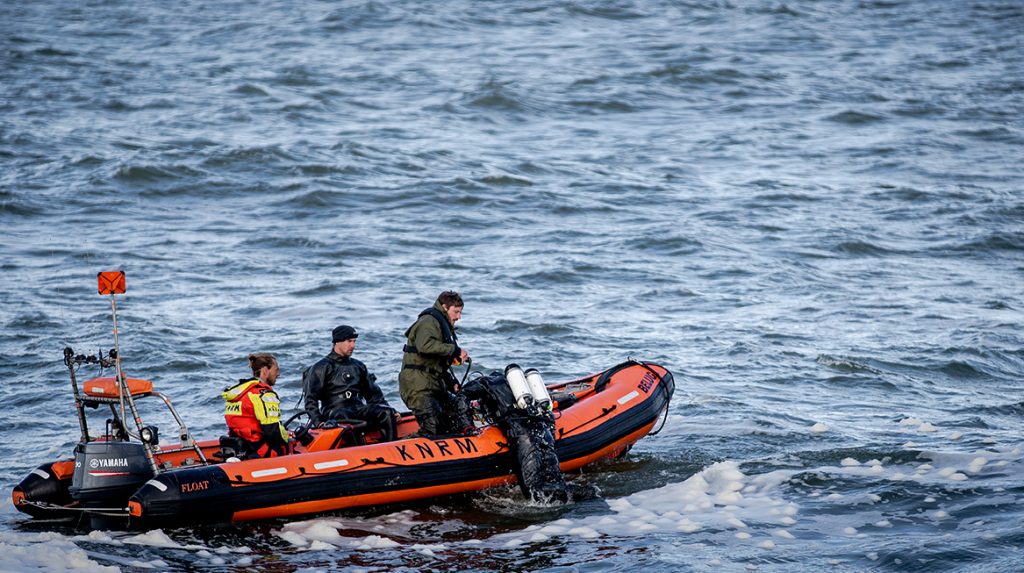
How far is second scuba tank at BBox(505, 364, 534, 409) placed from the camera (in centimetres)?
852

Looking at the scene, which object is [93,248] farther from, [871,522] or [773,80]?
[773,80]

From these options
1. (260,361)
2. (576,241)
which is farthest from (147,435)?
(576,241)

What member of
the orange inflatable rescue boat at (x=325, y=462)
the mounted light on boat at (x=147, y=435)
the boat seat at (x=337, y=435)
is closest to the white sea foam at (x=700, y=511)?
the orange inflatable rescue boat at (x=325, y=462)

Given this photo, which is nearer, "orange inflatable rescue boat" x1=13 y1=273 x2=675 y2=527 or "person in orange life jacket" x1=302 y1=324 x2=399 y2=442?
"orange inflatable rescue boat" x1=13 y1=273 x2=675 y2=527

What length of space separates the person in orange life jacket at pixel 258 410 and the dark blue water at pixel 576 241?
24.2 inches

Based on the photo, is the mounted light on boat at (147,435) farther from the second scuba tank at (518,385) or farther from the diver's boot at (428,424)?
the second scuba tank at (518,385)

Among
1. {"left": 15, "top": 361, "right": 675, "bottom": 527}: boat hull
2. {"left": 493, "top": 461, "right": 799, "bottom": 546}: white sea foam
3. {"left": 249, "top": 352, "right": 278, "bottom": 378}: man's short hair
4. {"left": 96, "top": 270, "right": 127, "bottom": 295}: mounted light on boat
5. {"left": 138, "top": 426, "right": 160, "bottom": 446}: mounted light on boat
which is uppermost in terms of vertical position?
{"left": 96, "top": 270, "right": 127, "bottom": 295}: mounted light on boat

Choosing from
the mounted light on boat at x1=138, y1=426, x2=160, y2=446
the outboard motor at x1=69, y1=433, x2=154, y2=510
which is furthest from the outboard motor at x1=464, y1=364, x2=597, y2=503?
the outboard motor at x1=69, y1=433, x2=154, y2=510

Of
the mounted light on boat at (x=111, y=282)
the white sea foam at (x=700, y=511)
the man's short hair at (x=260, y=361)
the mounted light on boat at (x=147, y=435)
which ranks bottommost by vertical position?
the white sea foam at (x=700, y=511)

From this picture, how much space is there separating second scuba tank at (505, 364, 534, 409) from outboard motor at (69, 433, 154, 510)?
2.59 metres

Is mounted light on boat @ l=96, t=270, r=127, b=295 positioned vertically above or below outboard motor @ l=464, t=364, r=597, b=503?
above

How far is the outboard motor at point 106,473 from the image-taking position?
7543 millimetres

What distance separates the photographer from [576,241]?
17.4 meters

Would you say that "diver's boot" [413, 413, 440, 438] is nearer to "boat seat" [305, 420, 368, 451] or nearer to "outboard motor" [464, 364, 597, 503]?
"outboard motor" [464, 364, 597, 503]
